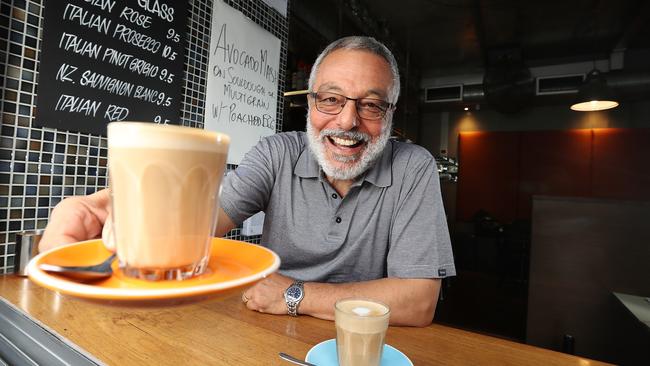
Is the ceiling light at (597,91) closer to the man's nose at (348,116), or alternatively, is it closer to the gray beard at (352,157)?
the gray beard at (352,157)

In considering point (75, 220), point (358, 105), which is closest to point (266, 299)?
point (75, 220)

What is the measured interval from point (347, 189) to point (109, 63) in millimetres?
1063

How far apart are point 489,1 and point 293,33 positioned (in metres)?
2.47

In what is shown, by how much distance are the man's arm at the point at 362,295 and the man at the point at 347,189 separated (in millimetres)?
100

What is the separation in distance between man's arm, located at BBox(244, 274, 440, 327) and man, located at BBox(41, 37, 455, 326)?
10 centimetres

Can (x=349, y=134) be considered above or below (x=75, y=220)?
above

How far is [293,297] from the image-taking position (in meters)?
1.00

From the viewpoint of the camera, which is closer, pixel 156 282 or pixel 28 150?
pixel 156 282

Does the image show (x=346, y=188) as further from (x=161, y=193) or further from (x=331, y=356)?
(x=161, y=193)

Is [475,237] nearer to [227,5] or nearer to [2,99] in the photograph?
[227,5]

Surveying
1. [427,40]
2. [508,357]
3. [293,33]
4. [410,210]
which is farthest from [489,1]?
[508,357]

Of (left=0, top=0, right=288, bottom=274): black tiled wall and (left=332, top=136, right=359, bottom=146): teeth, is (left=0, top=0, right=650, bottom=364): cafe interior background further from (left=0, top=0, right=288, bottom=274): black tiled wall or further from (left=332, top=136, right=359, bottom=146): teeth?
(left=332, top=136, right=359, bottom=146): teeth

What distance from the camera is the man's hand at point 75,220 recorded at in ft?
2.30

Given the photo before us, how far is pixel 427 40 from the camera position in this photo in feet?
17.2
